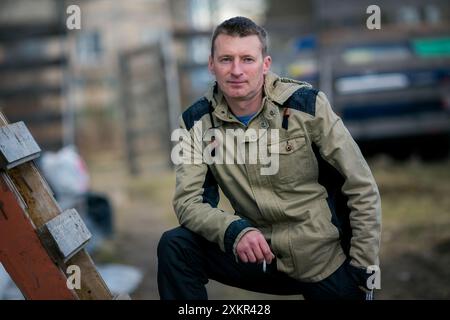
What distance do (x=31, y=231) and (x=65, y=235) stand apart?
135 millimetres

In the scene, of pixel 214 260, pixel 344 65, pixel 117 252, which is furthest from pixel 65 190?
pixel 344 65

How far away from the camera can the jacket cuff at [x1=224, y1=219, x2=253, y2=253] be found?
7.96ft

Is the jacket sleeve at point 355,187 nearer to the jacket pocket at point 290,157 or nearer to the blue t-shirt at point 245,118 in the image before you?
the jacket pocket at point 290,157

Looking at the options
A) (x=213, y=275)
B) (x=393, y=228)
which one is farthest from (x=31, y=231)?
(x=393, y=228)

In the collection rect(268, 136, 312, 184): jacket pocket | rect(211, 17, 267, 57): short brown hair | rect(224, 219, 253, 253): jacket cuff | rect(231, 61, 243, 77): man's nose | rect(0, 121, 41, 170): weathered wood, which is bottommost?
rect(224, 219, 253, 253): jacket cuff

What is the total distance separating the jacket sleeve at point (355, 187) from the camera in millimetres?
2486

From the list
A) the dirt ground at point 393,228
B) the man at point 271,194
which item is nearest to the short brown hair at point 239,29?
the man at point 271,194

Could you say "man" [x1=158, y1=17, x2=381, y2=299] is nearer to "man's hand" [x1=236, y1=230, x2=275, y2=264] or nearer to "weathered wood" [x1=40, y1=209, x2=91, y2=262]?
"man's hand" [x1=236, y1=230, x2=275, y2=264]

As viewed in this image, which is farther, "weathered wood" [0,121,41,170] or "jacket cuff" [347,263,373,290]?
"jacket cuff" [347,263,373,290]

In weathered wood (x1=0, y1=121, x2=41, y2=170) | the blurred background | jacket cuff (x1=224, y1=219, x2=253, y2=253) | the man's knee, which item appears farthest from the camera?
the blurred background

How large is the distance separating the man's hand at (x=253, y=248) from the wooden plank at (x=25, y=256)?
2.07 feet

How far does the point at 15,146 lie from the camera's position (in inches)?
93.3

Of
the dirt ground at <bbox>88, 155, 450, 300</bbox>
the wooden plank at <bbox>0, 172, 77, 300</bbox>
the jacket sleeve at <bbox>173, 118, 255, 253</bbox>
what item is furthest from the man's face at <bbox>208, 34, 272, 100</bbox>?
the dirt ground at <bbox>88, 155, 450, 300</bbox>
